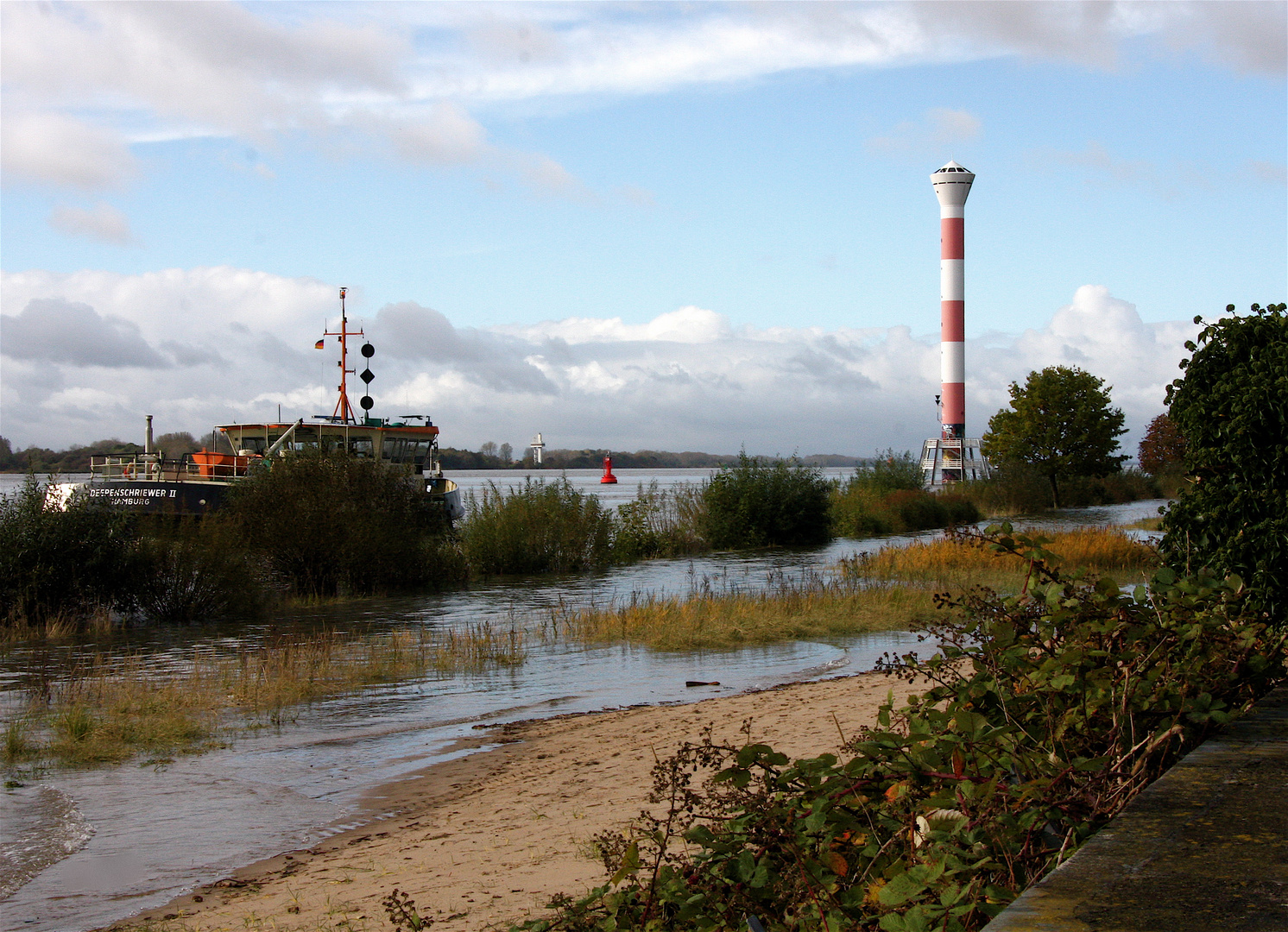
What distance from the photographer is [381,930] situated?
5039 mm

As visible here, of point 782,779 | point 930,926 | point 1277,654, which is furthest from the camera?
point 1277,654

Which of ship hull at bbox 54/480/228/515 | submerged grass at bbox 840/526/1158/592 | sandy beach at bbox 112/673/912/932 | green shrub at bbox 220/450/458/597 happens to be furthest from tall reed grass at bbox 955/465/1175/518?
sandy beach at bbox 112/673/912/932

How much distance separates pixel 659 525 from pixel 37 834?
27592mm

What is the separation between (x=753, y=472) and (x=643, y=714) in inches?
1066

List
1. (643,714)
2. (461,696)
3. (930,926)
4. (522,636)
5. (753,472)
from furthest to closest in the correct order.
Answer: (753,472), (522,636), (461,696), (643,714), (930,926)

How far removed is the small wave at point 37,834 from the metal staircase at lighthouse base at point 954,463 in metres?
54.7

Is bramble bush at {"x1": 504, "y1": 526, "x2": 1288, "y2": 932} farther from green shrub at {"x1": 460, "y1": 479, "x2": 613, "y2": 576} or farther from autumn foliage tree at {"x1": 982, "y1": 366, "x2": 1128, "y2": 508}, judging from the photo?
autumn foliage tree at {"x1": 982, "y1": 366, "x2": 1128, "y2": 508}

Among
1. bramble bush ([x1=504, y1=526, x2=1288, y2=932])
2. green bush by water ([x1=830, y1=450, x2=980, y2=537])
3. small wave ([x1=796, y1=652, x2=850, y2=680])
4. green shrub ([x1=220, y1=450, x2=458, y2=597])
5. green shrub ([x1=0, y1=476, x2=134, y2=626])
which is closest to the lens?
bramble bush ([x1=504, y1=526, x2=1288, y2=932])

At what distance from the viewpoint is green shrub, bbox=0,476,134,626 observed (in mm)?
18297

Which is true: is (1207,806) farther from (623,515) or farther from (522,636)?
(623,515)

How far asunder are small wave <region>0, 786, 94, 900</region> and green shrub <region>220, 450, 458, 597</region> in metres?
14.7

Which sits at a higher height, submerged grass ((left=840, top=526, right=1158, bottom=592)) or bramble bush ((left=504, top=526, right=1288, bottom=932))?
bramble bush ((left=504, top=526, right=1288, bottom=932))

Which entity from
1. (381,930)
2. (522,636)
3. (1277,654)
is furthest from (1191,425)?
(522,636)

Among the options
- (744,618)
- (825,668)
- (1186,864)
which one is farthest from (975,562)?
(1186,864)
